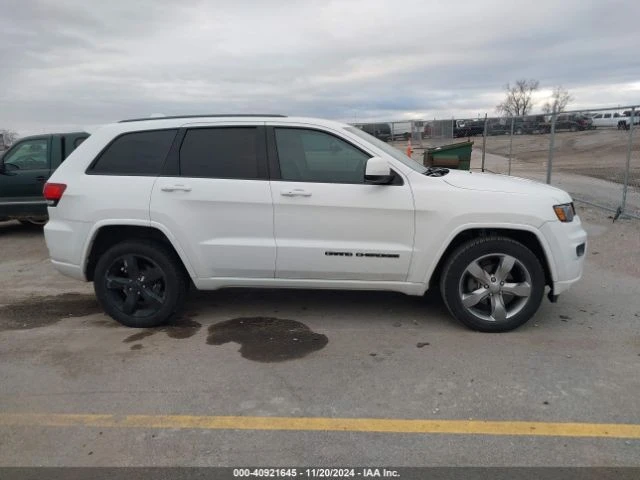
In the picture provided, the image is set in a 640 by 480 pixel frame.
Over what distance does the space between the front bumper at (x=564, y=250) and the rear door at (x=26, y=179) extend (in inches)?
323

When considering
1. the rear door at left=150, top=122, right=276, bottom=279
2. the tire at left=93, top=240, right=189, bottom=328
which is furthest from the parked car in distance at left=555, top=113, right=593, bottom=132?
the tire at left=93, top=240, right=189, bottom=328

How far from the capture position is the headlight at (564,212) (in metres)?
4.19

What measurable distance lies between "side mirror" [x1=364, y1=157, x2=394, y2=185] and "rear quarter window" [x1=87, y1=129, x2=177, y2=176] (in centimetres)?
177

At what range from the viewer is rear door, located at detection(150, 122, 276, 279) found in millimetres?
4344

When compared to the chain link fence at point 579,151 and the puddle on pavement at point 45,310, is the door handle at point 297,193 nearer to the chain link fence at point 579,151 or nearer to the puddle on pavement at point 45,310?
the puddle on pavement at point 45,310

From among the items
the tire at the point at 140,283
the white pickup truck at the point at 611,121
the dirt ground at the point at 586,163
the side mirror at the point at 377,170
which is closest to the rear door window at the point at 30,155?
the tire at the point at 140,283

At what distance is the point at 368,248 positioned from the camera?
427 cm

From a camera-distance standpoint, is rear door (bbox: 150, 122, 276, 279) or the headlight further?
rear door (bbox: 150, 122, 276, 279)

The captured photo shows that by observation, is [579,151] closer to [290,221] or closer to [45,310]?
[290,221]

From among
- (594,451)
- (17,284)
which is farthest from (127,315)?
(594,451)

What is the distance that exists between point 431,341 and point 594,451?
62.3 inches

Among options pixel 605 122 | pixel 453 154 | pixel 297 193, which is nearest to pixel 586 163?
pixel 605 122

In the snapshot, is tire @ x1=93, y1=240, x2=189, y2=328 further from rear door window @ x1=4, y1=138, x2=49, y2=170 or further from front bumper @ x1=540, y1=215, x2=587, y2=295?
rear door window @ x1=4, y1=138, x2=49, y2=170

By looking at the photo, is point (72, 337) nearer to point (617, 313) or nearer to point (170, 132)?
point (170, 132)
